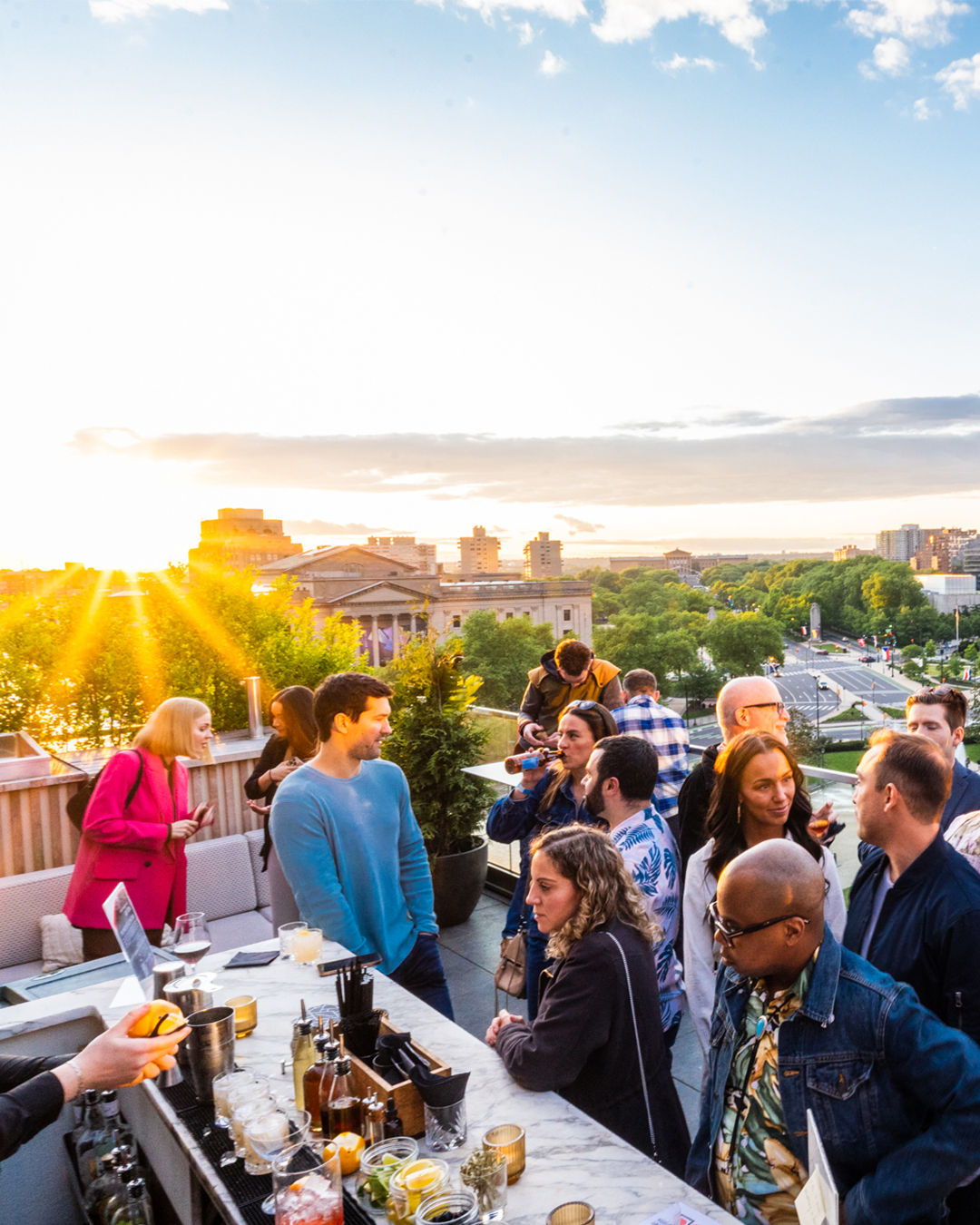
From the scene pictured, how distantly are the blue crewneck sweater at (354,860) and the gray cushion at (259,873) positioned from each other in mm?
2497

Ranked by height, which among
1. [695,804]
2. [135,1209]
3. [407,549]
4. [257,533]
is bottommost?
[135,1209]

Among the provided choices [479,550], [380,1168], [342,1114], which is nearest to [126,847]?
[342,1114]

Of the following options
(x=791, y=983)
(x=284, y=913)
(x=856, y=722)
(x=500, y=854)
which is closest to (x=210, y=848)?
(x=284, y=913)

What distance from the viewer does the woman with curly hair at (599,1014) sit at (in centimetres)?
188

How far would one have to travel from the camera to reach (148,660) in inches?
439

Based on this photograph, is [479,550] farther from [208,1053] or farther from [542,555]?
[208,1053]

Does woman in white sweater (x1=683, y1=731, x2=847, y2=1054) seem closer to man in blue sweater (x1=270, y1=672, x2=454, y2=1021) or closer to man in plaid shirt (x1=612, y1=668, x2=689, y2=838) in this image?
A: man in blue sweater (x1=270, y1=672, x2=454, y2=1021)

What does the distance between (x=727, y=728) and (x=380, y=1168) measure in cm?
230

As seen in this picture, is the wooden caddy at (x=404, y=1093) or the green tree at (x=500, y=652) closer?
the wooden caddy at (x=404, y=1093)

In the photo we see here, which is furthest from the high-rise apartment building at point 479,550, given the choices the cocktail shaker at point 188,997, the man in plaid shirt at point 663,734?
the cocktail shaker at point 188,997

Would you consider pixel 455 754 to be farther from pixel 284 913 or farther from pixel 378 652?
pixel 378 652

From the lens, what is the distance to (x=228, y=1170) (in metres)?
→ 1.67

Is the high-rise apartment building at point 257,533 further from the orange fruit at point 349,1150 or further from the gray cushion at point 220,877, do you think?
the orange fruit at point 349,1150

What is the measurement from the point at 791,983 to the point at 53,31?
6.28 metres
